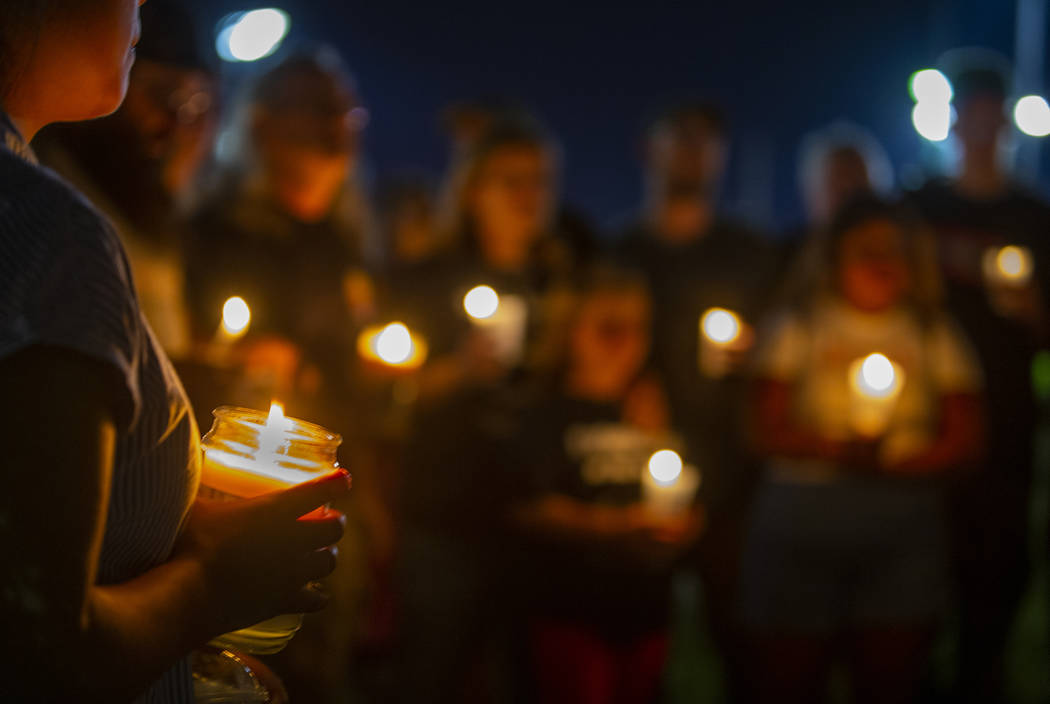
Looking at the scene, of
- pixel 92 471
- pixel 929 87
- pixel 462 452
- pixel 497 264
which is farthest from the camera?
pixel 929 87

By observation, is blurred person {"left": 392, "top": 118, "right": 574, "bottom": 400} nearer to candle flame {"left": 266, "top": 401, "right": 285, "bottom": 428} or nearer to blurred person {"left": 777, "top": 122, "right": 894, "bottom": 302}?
blurred person {"left": 777, "top": 122, "right": 894, "bottom": 302}

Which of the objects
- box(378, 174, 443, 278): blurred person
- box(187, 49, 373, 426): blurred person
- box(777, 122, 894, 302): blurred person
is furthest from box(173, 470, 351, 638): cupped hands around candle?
box(378, 174, 443, 278): blurred person

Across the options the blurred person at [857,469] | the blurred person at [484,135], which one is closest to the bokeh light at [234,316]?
the blurred person at [484,135]

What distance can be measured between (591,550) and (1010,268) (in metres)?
2.23

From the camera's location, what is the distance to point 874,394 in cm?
315

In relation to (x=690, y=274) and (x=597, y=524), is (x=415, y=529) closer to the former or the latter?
(x=597, y=524)

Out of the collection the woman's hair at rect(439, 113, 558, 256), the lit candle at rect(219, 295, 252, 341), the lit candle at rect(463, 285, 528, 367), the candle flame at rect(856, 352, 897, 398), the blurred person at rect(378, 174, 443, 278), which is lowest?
the lit candle at rect(219, 295, 252, 341)

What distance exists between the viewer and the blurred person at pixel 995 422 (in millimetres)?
3885

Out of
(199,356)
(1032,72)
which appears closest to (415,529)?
(199,356)

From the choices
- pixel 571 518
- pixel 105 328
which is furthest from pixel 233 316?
pixel 571 518

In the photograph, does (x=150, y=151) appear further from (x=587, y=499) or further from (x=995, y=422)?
(x=995, y=422)

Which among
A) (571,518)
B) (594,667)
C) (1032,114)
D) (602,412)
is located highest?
(1032,114)

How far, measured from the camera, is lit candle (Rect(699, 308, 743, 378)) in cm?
379

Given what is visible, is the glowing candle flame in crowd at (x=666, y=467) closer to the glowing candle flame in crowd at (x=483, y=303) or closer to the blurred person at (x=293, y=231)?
Result: the glowing candle flame in crowd at (x=483, y=303)
